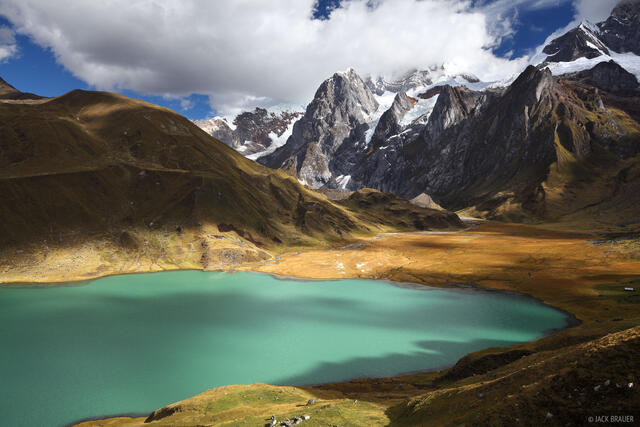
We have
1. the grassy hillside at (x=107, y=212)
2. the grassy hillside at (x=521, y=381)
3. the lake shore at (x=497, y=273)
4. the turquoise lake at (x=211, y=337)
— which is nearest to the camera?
the grassy hillside at (x=521, y=381)

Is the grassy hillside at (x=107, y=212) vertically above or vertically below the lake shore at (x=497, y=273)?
above

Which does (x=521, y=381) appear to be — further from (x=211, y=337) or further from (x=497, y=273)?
(x=497, y=273)

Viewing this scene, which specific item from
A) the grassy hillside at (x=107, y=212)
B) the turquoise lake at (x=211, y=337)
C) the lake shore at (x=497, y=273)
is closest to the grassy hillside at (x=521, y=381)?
the lake shore at (x=497, y=273)

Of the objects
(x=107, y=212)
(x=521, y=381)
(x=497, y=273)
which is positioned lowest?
(x=497, y=273)

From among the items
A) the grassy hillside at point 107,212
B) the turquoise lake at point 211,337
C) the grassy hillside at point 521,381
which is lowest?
the turquoise lake at point 211,337

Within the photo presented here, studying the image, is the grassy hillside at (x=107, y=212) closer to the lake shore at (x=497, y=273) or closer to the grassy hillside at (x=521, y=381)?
the lake shore at (x=497, y=273)

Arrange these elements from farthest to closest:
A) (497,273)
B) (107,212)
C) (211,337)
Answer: (107,212) < (497,273) < (211,337)

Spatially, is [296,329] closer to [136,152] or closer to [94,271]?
[94,271]

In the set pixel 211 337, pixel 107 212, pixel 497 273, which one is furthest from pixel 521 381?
pixel 107 212

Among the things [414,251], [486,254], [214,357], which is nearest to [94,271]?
[214,357]
